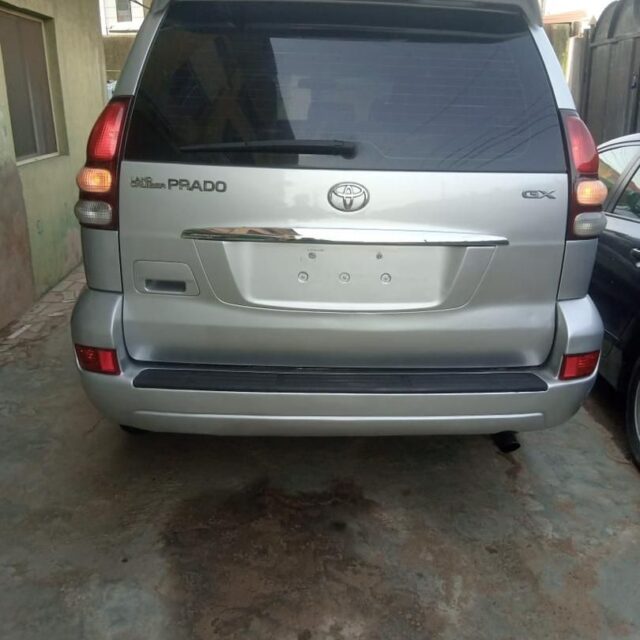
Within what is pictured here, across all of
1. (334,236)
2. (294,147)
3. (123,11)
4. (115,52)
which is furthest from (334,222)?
(123,11)

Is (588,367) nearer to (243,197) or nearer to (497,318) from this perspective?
(497,318)

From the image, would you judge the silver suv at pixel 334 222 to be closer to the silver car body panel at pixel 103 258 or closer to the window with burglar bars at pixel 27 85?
the silver car body panel at pixel 103 258

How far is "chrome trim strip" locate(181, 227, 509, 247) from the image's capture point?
235 centimetres

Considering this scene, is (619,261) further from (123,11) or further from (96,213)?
(123,11)

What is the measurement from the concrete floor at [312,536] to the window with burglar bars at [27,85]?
313cm

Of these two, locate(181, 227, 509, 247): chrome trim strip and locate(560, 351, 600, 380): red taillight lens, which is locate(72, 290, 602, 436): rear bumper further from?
locate(181, 227, 509, 247): chrome trim strip

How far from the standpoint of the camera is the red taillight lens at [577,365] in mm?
2539

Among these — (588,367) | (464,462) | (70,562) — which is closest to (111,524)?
(70,562)

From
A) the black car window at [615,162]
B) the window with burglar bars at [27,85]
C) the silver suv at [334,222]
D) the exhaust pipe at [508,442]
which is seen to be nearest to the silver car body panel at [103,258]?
the silver suv at [334,222]

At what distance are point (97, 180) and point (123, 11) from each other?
2693 cm

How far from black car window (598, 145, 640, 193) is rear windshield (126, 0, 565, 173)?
73.3 inches

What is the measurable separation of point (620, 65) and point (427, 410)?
30.9ft

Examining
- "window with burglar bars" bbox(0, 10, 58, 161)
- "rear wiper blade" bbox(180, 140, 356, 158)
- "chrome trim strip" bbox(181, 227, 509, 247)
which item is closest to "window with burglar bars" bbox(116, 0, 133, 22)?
"window with burglar bars" bbox(0, 10, 58, 161)

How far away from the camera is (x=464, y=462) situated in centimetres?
340
